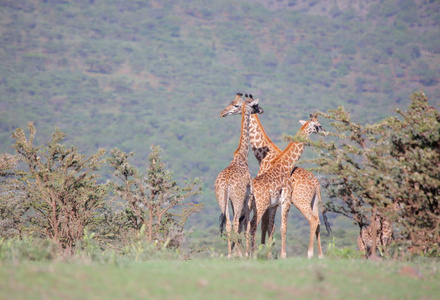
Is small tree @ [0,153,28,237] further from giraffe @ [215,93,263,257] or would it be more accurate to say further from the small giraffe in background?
the small giraffe in background

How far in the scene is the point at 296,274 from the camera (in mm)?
9016

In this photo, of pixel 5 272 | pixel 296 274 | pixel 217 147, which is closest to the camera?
pixel 5 272

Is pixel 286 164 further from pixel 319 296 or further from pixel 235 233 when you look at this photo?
pixel 319 296

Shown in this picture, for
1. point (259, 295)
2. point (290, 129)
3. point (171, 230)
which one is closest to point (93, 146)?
point (290, 129)

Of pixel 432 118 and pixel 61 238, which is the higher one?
pixel 432 118

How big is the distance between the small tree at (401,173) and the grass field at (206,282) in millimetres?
2768

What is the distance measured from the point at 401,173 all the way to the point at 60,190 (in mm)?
8496

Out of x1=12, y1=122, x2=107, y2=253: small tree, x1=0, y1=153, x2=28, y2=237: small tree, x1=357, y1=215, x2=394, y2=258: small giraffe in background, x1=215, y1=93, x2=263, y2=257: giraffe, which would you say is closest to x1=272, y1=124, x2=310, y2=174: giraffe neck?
x1=215, y1=93, x2=263, y2=257: giraffe

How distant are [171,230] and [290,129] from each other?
170463mm

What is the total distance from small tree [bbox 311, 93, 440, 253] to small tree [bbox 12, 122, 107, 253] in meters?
6.45

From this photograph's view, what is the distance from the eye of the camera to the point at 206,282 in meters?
8.03

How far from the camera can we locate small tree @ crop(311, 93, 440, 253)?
1245 cm

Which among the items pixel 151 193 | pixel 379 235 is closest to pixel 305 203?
pixel 379 235

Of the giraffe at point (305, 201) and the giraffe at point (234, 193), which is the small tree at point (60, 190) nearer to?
the giraffe at point (234, 193)
